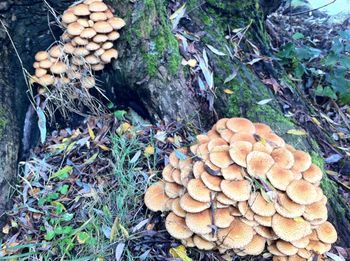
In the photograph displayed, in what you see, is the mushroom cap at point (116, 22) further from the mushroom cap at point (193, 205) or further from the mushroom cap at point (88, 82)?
the mushroom cap at point (193, 205)

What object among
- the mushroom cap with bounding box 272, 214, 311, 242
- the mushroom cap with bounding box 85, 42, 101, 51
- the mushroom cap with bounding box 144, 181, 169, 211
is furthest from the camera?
the mushroom cap with bounding box 85, 42, 101, 51

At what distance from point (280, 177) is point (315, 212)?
0.31 m

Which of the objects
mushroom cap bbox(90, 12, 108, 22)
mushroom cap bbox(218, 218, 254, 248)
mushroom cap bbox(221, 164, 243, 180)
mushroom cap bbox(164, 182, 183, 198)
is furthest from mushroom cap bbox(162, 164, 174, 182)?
mushroom cap bbox(90, 12, 108, 22)

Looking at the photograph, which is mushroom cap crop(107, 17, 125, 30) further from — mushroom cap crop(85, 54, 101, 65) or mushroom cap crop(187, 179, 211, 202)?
mushroom cap crop(187, 179, 211, 202)

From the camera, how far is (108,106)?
367 centimetres

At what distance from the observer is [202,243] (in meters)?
2.49

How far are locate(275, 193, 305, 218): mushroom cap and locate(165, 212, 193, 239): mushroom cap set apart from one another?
60 centimetres

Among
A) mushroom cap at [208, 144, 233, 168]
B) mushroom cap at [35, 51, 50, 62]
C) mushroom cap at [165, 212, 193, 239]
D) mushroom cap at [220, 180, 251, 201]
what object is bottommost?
Result: mushroom cap at [165, 212, 193, 239]

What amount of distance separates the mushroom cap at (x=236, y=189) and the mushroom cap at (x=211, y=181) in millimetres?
42

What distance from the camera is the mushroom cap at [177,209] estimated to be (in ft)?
8.28

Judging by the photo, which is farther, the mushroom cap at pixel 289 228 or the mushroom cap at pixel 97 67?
the mushroom cap at pixel 97 67

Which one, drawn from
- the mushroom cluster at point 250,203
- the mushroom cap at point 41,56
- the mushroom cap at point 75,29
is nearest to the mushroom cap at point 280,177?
the mushroom cluster at point 250,203

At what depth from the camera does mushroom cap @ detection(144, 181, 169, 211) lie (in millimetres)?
2704

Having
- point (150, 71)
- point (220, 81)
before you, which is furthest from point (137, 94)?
point (220, 81)
